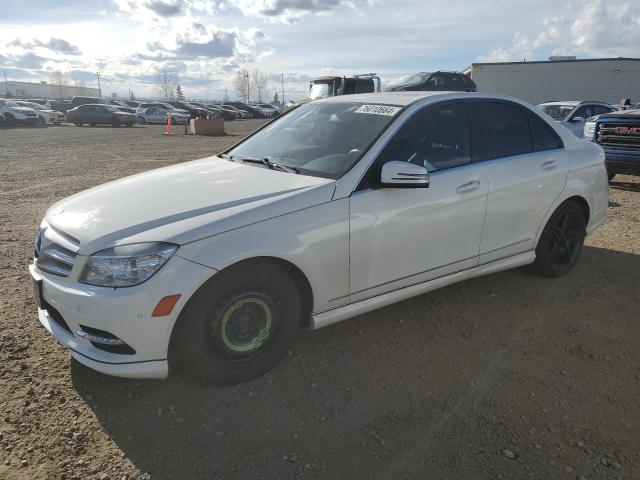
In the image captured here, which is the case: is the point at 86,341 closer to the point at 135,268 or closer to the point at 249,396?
the point at 135,268

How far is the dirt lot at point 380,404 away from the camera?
241 centimetres

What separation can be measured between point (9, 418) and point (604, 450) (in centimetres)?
309

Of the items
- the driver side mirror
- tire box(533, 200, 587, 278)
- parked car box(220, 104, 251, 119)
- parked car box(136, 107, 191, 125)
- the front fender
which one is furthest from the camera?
parked car box(220, 104, 251, 119)

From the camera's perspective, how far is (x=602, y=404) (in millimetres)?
2863

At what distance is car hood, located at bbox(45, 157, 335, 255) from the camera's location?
2684mm

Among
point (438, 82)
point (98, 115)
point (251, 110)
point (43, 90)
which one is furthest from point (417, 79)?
point (43, 90)

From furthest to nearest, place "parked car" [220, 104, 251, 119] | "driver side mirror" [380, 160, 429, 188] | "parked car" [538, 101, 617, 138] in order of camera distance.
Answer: "parked car" [220, 104, 251, 119] → "parked car" [538, 101, 617, 138] → "driver side mirror" [380, 160, 429, 188]

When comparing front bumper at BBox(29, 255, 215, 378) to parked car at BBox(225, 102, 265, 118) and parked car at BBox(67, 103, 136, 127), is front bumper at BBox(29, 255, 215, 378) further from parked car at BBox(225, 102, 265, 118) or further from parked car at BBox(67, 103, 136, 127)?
parked car at BBox(225, 102, 265, 118)

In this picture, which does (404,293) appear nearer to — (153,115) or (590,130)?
(590,130)

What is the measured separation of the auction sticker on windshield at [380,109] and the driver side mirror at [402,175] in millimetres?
570

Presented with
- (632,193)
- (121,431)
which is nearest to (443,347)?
(121,431)

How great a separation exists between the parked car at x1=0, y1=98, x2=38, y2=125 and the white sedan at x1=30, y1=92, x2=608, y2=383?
106 feet

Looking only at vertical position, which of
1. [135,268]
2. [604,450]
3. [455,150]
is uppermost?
[455,150]

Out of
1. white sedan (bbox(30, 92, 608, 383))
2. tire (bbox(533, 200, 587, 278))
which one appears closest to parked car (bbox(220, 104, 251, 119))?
white sedan (bbox(30, 92, 608, 383))
